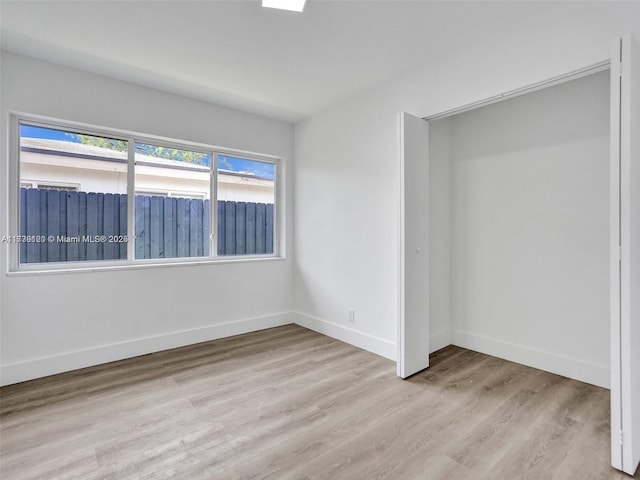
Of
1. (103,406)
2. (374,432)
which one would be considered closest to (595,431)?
(374,432)

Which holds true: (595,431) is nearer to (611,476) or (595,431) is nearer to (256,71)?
(611,476)

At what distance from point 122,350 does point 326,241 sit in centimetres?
243

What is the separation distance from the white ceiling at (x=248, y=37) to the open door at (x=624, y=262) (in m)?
0.80

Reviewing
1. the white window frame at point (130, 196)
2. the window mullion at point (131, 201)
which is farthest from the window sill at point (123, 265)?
the window mullion at point (131, 201)

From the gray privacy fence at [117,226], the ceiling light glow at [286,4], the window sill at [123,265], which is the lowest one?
the window sill at [123,265]

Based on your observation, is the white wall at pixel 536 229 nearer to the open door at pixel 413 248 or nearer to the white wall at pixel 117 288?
the open door at pixel 413 248

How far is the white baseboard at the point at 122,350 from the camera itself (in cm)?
267

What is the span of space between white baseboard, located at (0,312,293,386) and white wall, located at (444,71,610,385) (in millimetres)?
2509

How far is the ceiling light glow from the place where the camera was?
2.04 metres

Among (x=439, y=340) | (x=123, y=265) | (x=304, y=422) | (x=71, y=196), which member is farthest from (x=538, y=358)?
(x=71, y=196)

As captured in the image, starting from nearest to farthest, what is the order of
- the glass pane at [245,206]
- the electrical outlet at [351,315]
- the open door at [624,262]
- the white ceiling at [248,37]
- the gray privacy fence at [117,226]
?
the open door at [624,262]
the white ceiling at [248,37]
the gray privacy fence at [117,226]
the electrical outlet at [351,315]
the glass pane at [245,206]

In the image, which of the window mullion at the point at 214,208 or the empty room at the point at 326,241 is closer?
the empty room at the point at 326,241

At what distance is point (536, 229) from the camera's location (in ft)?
9.67

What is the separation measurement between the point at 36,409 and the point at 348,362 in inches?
96.1
